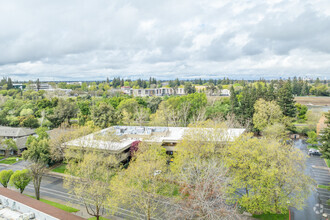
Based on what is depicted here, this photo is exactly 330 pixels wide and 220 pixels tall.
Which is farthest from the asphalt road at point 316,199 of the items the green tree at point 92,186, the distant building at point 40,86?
the distant building at point 40,86

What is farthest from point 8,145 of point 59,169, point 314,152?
point 314,152

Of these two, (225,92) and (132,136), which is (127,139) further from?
(225,92)

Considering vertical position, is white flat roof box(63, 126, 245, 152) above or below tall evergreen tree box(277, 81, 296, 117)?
below

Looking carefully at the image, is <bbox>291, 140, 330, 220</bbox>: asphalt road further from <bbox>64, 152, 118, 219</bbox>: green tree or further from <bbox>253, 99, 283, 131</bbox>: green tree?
<bbox>64, 152, 118, 219</bbox>: green tree

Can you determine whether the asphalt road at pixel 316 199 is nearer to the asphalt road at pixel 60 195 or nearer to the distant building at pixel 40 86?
the asphalt road at pixel 60 195

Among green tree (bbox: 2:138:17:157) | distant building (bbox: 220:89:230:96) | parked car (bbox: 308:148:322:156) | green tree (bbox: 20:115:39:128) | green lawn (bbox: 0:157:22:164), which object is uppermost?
distant building (bbox: 220:89:230:96)

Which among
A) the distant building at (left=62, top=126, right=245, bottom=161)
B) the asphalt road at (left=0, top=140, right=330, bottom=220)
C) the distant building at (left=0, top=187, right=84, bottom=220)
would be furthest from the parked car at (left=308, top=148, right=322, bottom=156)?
the distant building at (left=0, top=187, right=84, bottom=220)

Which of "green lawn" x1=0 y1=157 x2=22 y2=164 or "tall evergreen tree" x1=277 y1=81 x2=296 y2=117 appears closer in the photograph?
"green lawn" x1=0 y1=157 x2=22 y2=164
